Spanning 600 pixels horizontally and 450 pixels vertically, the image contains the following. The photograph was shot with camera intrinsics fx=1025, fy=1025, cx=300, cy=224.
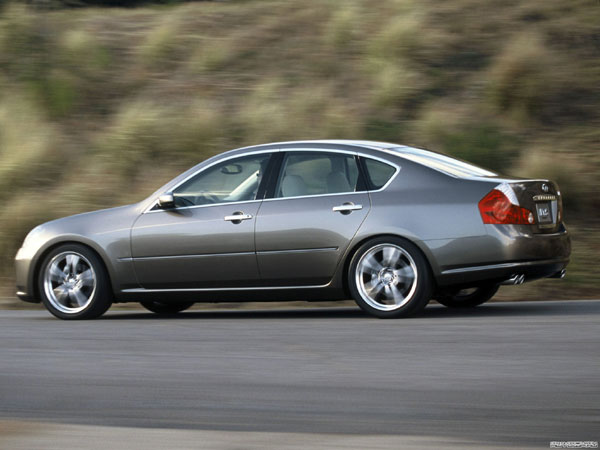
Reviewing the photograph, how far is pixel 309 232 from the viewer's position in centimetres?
865

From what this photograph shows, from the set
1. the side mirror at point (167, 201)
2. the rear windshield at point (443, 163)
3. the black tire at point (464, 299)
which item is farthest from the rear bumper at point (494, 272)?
the side mirror at point (167, 201)

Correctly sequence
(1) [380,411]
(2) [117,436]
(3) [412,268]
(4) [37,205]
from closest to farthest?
(2) [117,436] → (1) [380,411] → (3) [412,268] → (4) [37,205]

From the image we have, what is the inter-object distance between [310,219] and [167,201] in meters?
1.33

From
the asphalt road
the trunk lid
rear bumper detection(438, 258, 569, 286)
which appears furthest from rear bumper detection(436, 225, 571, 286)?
the asphalt road

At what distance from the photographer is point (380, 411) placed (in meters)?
5.03

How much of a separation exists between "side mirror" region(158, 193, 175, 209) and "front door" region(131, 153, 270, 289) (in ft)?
0.25

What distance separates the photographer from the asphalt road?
4.83 m

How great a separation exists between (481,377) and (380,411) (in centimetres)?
99

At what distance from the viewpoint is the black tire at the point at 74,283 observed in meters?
9.33

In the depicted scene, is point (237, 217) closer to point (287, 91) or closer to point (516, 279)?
point (516, 279)

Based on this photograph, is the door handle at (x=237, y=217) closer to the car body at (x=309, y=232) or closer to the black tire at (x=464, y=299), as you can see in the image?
the car body at (x=309, y=232)

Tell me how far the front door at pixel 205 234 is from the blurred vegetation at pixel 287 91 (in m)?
4.28

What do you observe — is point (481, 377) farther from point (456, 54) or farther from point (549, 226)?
point (456, 54)

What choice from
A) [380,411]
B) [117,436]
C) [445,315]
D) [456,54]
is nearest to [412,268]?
[445,315]
